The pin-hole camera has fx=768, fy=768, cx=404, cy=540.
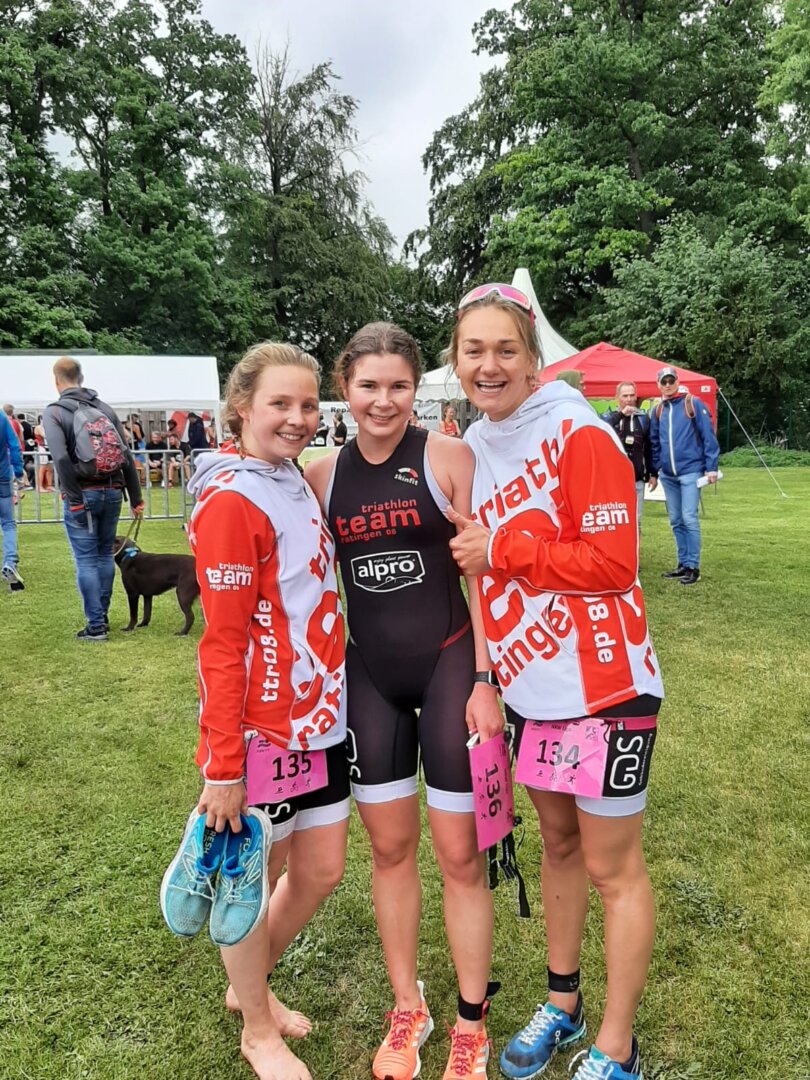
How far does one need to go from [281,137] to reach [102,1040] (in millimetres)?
35557

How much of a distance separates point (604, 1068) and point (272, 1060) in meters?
0.85

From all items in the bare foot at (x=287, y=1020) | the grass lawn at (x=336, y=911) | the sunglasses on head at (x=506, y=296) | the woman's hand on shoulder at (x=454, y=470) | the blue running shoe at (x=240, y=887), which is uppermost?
the sunglasses on head at (x=506, y=296)

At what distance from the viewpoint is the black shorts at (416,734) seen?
6.44 ft

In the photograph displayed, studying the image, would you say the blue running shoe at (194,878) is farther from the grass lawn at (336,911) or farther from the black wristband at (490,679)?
the black wristband at (490,679)

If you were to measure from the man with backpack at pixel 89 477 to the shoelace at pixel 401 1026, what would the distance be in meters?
4.60

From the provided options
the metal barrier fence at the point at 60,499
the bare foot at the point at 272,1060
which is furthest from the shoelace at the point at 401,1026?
the metal barrier fence at the point at 60,499

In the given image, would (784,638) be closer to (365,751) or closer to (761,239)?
(365,751)

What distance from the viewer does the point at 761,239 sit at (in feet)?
82.6

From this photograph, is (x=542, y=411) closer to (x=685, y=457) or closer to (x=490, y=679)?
(x=490, y=679)

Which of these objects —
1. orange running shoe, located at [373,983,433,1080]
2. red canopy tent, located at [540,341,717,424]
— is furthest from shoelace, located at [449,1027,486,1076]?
red canopy tent, located at [540,341,717,424]

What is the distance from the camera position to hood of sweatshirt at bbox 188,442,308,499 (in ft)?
6.18

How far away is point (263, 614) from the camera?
6.12 ft

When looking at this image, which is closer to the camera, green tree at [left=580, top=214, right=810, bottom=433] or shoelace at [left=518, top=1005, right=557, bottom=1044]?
shoelace at [left=518, top=1005, right=557, bottom=1044]

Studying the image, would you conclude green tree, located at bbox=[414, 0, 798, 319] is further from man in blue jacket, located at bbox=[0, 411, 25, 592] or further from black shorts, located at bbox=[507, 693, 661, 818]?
black shorts, located at bbox=[507, 693, 661, 818]
